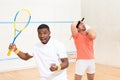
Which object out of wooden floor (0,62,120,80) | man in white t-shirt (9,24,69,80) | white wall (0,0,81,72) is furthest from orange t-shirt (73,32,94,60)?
white wall (0,0,81,72)

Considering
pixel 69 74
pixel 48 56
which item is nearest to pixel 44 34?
pixel 48 56

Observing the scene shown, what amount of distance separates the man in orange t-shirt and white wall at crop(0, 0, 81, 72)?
2.68 meters

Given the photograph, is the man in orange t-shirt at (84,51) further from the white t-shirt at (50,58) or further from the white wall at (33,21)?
the white wall at (33,21)

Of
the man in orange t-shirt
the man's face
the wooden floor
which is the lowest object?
the wooden floor

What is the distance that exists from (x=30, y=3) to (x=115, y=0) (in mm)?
1933

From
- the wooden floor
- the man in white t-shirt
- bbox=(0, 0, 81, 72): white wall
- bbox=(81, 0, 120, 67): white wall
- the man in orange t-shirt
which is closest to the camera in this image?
the man in white t-shirt

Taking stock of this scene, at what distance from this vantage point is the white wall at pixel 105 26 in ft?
18.4

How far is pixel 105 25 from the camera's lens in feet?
19.2

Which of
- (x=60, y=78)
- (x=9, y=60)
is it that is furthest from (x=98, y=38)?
(x=60, y=78)

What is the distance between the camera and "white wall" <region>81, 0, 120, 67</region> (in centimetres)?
561

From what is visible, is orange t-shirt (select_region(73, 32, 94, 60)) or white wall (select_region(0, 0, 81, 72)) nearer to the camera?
orange t-shirt (select_region(73, 32, 94, 60))

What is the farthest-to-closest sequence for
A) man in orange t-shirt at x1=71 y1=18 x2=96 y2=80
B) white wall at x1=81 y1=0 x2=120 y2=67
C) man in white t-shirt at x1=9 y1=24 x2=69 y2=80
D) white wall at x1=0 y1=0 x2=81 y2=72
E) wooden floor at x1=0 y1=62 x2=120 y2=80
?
white wall at x1=81 y1=0 x2=120 y2=67, white wall at x1=0 y1=0 x2=81 y2=72, wooden floor at x1=0 y1=62 x2=120 y2=80, man in orange t-shirt at x1=71 y1=18 x2=96 y2=80, man in white t-shirt at x1=9 y1=24 x2=69 y2=80

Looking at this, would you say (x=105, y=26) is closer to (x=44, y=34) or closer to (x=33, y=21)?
(x=33, y=21)

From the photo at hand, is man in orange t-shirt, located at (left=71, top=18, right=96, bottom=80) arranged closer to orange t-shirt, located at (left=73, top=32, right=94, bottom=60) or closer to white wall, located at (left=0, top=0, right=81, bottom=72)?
orange t-shirt, located at (left=73, top=32, right=94, bottom=60)
